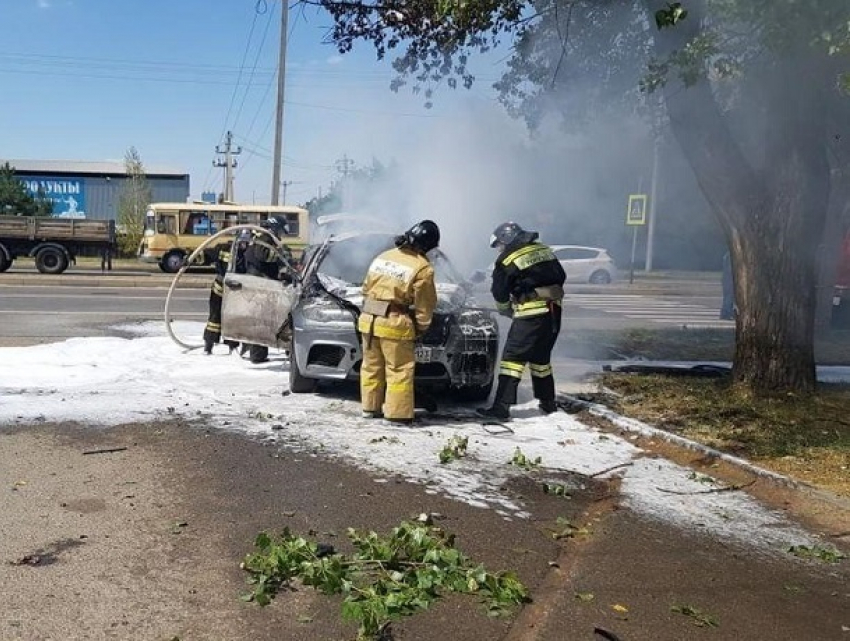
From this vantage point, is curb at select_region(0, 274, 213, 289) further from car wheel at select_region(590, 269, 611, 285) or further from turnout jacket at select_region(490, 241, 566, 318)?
turnout jacket at select_region(490, 241, 566, 318)

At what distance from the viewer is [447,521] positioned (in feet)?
14.6

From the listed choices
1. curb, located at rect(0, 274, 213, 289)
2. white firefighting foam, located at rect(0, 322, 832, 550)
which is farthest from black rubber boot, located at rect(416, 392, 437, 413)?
curb, located at rect(0, 274, 213, 289)

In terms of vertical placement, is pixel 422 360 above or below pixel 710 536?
above

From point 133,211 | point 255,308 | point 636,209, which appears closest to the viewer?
point 255,308

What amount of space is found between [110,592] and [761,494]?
392 cm

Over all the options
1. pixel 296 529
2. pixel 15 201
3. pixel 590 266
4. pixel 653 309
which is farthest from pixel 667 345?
pixel 15 201

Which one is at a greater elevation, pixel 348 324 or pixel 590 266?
pixel 590 266

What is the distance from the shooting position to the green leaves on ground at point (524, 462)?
5.61 metres

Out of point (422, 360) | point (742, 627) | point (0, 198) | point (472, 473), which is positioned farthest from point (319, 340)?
point (0, 198)

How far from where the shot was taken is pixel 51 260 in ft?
79.8

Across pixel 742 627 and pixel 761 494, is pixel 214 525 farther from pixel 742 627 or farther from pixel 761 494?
pixel 761 494

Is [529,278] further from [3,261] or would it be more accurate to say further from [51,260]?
[3,261]

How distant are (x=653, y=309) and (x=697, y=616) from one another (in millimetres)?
17372

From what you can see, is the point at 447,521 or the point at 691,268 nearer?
the point at 447,521
